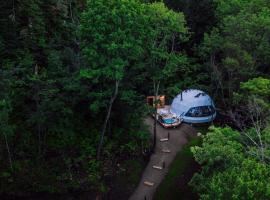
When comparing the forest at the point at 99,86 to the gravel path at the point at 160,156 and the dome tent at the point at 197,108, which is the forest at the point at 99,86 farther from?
the dome tent at the point at 197,108

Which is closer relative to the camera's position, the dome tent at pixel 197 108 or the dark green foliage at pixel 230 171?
the dark green foliage at pixel 230 171

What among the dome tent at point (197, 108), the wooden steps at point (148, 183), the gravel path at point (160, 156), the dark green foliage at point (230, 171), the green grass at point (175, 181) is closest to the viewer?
the dark green foliage at point (230, 171)

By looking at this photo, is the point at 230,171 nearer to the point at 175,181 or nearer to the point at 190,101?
the point at 175,181

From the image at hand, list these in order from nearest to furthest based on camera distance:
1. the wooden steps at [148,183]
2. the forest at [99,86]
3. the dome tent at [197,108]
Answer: the forest at [99,86], the wooden steps at [148,183], the dome tent at [197,108]

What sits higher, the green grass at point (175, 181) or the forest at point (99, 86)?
the forest at point (99, 86)

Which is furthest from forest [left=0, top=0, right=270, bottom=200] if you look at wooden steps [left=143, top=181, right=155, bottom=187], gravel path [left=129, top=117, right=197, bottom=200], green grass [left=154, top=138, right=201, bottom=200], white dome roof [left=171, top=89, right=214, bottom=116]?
white dome roof [left=171, top=89, right=214, bottom=116]

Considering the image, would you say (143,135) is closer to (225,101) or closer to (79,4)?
(225,101)

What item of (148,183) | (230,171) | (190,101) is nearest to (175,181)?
(148,183)

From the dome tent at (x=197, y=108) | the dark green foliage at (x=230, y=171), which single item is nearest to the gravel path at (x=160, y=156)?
the dome tent at (x=197, y=108)
